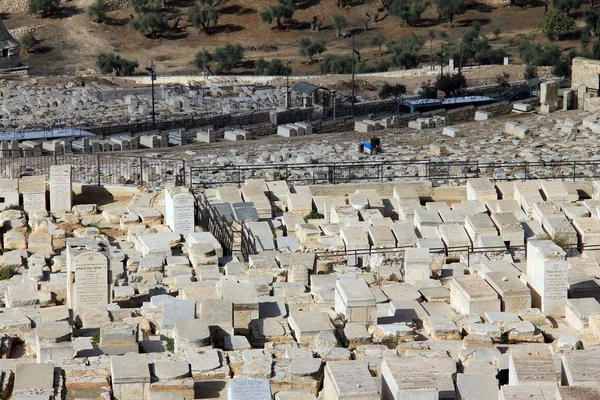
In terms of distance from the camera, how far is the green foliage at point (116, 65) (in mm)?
65500

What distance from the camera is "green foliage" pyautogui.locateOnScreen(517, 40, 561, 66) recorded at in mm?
61438

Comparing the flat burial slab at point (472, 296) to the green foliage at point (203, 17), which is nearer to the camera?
the flat burial slab at point (472, 296)

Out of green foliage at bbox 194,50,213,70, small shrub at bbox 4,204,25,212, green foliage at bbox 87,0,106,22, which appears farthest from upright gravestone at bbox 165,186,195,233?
green foliage at bbox 87,0,106,22

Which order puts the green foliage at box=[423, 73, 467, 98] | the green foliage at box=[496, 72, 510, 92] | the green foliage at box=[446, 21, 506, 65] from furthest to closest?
the green foliage at box=[446, 21, 506, 65], the green foliage at box=[496, 72, 510, 92], the green foliage at box=[423, 73, 467, 98]

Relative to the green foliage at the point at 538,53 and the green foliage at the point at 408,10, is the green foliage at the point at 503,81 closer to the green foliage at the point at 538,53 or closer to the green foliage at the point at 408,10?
the green foliage at the point at 538,53

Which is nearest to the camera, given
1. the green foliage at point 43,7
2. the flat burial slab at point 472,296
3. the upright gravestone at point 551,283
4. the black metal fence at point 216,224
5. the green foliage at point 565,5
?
the flat burial slab at point 472,296

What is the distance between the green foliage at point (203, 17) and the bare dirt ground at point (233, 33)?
0.57m

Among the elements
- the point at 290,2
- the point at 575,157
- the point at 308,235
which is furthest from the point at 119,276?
the point at 290,2

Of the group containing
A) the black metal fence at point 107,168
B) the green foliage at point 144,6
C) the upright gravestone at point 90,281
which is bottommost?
the black metal fence at point 107,168

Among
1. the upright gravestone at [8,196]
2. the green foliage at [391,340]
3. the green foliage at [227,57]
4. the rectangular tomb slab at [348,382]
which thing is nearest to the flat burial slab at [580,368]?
the rectangular tomb slab at [348,382]

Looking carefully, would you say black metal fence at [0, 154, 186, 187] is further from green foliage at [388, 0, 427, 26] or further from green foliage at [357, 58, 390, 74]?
green foliage at [388, 0, 427, 26]

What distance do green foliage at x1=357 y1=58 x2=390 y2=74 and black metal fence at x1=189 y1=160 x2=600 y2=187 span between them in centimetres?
2891

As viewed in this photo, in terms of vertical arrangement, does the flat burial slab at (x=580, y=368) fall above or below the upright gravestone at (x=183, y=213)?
above

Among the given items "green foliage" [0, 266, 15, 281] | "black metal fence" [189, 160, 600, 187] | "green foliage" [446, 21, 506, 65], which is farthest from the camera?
"green foliage" [446, 21, 506, 65]
